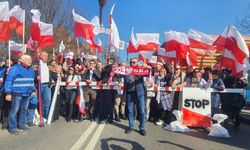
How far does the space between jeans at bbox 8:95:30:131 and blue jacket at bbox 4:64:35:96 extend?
6.7 inches

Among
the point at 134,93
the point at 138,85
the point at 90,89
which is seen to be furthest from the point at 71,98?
the point at 138,85

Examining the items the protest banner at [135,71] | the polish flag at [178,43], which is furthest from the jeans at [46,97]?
the polish flag at [178,43]

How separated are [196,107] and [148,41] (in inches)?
167

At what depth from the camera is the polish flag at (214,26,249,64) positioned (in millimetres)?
10477

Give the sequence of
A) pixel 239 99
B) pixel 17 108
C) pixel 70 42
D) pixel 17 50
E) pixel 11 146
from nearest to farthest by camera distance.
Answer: pixel 11 146 < pixel 17 108 < pixel 239 99 < pixel 17 50 < pixel 70 42

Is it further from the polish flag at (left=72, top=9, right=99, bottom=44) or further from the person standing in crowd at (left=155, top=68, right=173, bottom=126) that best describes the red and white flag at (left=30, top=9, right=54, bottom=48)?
the person standing in crowd at (left=155, top=68, right=173, bottom=126)

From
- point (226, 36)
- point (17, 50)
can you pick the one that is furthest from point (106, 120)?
point (226, 36)

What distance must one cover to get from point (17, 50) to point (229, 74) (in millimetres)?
7155

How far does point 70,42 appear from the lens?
87.3 feet

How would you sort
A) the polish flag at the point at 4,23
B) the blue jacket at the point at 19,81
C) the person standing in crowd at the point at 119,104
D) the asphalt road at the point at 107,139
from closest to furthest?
the asphalt road at the point at 107,139 → the blue jacket at the point at 19,81 → the polish flag at the point at 4,23 → the person standing in crowd at the point at 119,104

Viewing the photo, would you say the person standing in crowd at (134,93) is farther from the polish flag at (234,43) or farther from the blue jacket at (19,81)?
the polish flag at (234,43)

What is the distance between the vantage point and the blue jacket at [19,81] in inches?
346

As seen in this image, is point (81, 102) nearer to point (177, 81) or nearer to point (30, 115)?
point (30, 115)

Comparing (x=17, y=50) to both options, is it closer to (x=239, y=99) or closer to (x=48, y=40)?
(x=48, y=40)
